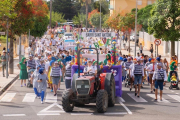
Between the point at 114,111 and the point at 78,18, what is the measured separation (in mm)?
102842

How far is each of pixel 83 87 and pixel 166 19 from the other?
65.6 feet

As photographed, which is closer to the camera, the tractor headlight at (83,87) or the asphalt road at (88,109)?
the asphalt road at (88,109)

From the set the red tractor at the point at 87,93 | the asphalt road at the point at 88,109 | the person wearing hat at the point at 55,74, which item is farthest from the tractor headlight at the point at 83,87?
the person wearing hat at the point at 55,74

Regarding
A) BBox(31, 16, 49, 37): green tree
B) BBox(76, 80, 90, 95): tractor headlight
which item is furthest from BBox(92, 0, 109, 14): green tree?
BBox(76, 80, 90, 95): tractor headlight

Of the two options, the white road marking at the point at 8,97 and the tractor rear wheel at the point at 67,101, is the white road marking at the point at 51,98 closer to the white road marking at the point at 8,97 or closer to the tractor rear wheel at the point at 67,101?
the white road marking at the point at 8,97

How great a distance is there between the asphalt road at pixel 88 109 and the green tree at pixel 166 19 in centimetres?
1365

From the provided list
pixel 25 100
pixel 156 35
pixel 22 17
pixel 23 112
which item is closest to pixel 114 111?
pixel 23 112

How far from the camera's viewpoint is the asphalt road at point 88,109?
43.9 feet

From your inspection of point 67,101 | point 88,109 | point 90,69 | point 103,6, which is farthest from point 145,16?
point 67,101

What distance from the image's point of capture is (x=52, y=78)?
1850cm

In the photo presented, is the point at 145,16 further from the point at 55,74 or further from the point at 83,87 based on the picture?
the point at 83,87

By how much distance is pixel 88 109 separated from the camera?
585 inches

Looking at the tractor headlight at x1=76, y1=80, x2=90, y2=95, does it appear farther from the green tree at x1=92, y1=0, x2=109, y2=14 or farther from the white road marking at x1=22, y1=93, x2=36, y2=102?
the green tree at x1=92, y1=0, x2=109, y2=14

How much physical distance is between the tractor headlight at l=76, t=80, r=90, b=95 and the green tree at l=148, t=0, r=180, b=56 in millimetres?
19330
